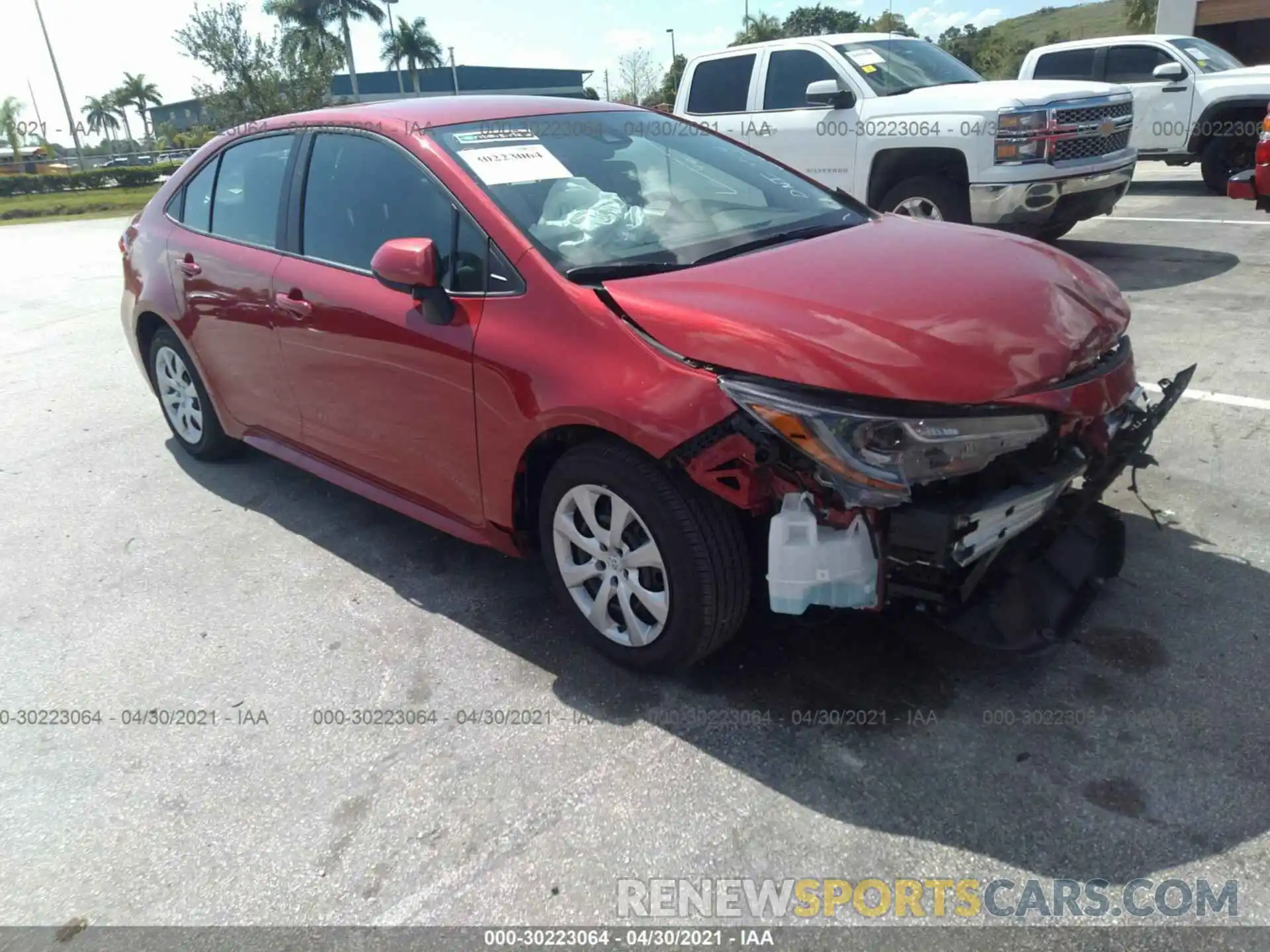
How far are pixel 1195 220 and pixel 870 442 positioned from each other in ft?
32.6

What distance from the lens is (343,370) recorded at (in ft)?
12.1

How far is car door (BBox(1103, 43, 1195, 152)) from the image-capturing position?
12.3 meters

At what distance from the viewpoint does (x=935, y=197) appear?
8078 mm

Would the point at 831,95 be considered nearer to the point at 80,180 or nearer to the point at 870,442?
the point at 870,442

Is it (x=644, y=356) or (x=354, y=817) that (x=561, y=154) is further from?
(x=354, y=817)

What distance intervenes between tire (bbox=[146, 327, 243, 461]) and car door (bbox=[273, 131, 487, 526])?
3.69 feet

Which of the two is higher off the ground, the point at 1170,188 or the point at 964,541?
the point at 964,541

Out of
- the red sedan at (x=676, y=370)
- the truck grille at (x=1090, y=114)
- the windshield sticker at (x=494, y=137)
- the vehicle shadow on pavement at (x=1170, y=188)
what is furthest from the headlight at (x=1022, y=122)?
the vehicle shadow on pavement at (x=1170, y=188)

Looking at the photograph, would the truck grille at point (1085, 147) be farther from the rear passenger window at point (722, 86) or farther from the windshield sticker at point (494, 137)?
the windshield sticker at point (494, 137)

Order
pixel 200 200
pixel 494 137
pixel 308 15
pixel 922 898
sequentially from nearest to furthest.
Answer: pixel 922 898
pixel 494 137
pixel 200 200
pixel 308 15

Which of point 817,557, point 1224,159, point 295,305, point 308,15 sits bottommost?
point 1224,159

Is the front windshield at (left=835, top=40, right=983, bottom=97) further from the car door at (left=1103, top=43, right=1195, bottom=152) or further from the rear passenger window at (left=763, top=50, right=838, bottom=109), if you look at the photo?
the car door at (left=1103, top=43, right=1195, bottom=152)

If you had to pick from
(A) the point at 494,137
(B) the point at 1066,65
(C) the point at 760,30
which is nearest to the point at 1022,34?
(C) the point at 760,30

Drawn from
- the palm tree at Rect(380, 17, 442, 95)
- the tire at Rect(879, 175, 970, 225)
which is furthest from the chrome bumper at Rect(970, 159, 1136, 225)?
the palm tree at Rect(380, 17, 442, 95)
